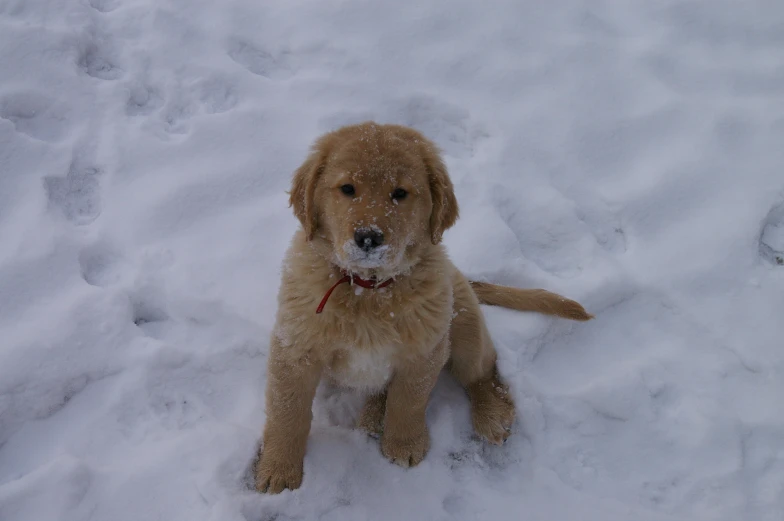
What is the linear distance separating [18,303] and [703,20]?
4946 mm

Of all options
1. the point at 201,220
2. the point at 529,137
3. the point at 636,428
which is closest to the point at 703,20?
the point at 529,137

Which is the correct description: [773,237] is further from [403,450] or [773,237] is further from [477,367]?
[403,450]

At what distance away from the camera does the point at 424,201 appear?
2131mm

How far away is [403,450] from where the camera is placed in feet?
8.11

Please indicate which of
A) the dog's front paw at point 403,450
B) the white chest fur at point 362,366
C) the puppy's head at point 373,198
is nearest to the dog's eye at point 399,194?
the puppy's head at point 373,198

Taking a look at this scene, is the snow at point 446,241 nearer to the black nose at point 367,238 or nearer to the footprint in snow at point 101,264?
the footprint in snow at point 101,264

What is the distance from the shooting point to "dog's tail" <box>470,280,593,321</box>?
2.83 meters

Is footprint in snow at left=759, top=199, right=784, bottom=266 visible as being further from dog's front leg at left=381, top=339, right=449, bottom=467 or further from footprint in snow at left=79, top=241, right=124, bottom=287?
footprint in snow at left=79, top=241, right=124, bottom=287

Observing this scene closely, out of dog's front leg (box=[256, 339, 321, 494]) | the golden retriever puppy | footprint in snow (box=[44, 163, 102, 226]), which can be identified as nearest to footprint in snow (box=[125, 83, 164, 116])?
footprint in snow (box=[44, 163, 102, 226])

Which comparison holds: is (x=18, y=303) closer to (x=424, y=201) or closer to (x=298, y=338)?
(x=298, y=338)

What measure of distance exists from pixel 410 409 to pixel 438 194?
0.91 m

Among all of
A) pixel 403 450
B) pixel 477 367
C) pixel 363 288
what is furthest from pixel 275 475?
pixel 477 367

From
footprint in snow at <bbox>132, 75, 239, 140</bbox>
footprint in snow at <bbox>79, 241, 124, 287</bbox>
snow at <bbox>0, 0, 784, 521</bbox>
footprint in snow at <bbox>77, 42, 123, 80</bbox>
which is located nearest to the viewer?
snow at <bbox>0, 0, 784, 521</bbox>

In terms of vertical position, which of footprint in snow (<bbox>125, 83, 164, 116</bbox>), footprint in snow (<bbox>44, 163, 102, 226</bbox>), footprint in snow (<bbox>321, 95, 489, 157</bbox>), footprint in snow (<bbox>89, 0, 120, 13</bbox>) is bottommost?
footprint in snow (<bbox>44, 163, 102, 226</bbox>)
